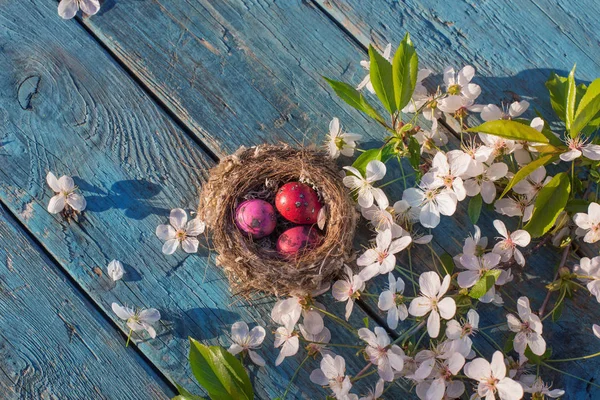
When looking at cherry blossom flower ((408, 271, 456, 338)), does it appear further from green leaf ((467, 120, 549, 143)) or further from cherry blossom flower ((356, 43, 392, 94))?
cherry blossom flower ((356, 43, 392, 94))

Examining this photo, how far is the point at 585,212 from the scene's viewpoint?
3.84 feet

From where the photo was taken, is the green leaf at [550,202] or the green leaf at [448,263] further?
the green leaf at [448,263]

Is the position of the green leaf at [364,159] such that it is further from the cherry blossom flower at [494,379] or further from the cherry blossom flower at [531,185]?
the cherry blossom flower at [494,379]

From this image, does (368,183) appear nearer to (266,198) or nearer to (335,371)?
(266,198)

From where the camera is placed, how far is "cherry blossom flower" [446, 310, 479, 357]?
1.13 metres

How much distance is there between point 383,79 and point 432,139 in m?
0.19

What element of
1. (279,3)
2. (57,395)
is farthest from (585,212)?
(57,395)

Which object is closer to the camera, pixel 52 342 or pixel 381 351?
pixel 381 351

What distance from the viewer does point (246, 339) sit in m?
1.26

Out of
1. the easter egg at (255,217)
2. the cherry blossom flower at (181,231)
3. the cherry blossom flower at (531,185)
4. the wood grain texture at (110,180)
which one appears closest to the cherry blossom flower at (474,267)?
the cherry blossom flower at (531,185)

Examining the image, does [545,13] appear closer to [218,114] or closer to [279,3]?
[279,3]

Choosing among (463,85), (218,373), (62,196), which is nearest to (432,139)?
(463,85)

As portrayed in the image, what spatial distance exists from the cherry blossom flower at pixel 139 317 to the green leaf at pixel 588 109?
0.88m

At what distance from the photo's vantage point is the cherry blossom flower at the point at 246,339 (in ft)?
4.11
